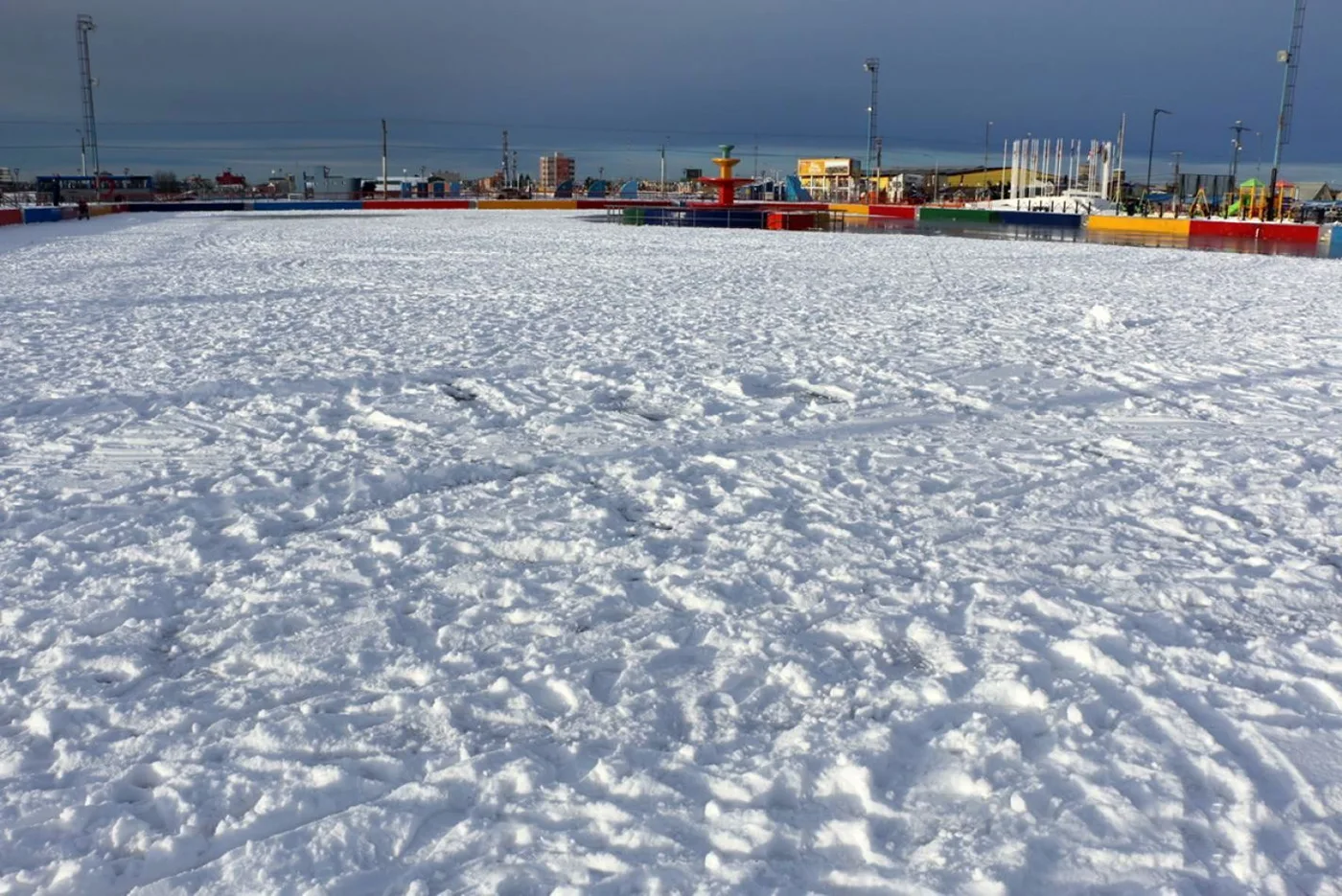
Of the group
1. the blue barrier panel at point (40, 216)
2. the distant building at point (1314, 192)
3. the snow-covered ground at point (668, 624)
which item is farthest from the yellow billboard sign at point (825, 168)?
the snow-covered ground at point (668, 624)

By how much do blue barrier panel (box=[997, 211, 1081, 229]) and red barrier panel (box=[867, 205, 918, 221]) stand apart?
546 centimetres

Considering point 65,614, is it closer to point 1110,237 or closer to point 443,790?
point 443,790

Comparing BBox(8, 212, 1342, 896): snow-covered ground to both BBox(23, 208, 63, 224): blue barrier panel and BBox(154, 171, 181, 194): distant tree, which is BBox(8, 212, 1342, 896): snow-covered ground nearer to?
BBox(23, 208, 63, 224): blue barrier panel

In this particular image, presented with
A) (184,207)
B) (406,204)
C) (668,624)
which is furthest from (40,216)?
(668,624)

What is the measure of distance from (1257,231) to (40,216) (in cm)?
4631

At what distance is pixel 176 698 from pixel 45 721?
426 mm

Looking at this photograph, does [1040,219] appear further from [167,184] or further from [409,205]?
[167,184]

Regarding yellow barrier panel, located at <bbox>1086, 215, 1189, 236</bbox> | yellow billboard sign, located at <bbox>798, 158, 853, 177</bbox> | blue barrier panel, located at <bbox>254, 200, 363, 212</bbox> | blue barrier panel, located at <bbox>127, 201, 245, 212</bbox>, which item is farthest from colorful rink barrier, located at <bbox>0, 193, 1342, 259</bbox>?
yellow billboard sign, located at <bbox>798, 158, 853, 177</bbox>

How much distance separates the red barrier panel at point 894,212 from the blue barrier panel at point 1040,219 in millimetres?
5457

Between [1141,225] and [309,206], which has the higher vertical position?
[309,206]

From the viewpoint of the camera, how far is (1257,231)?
38562mm

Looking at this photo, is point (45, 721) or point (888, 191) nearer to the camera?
point (45, 721)

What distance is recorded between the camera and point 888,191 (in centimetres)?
9650

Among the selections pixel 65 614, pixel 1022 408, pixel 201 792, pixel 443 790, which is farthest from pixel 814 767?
pixel 1022 408
